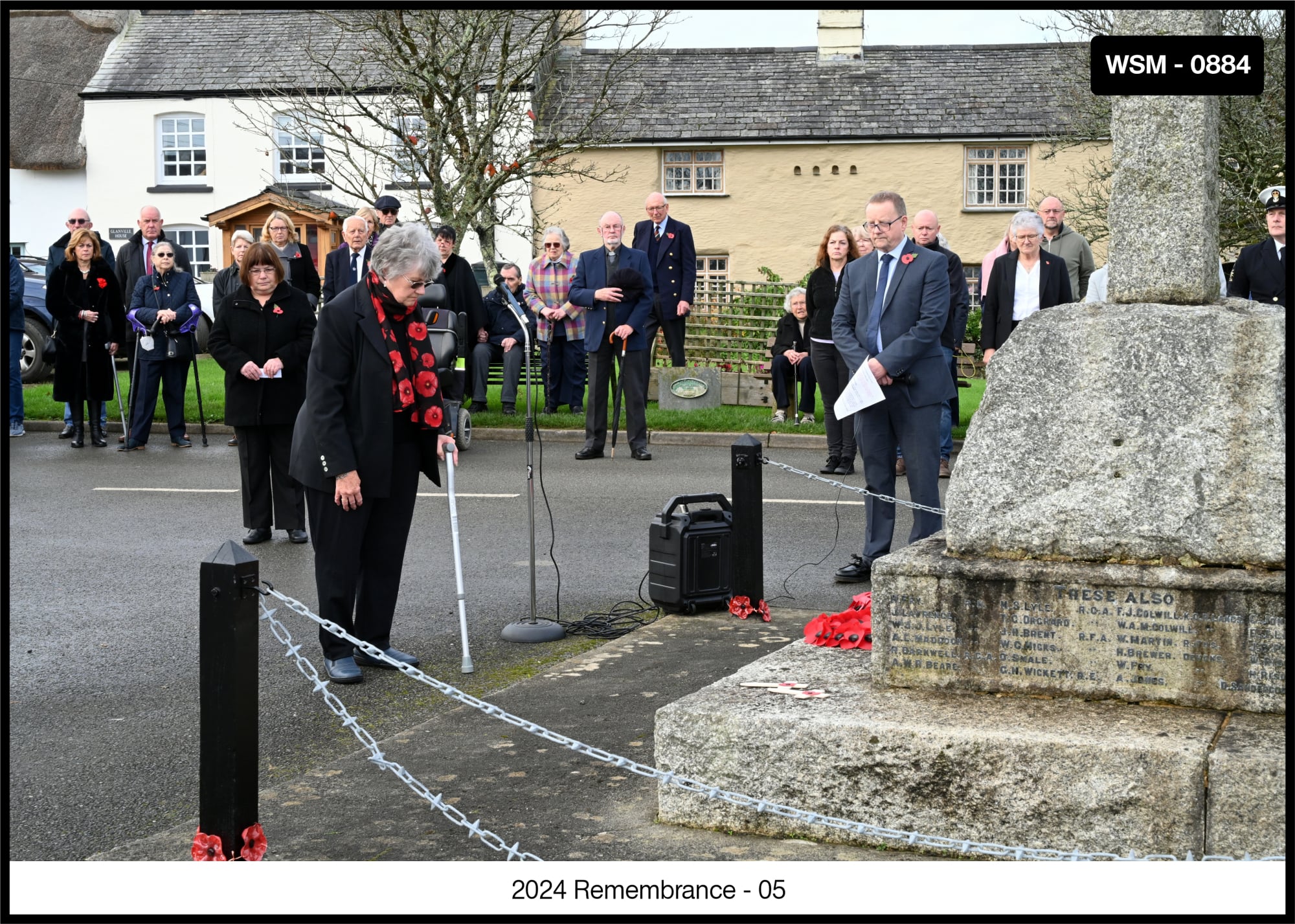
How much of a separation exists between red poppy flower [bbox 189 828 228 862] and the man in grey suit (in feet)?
16.0

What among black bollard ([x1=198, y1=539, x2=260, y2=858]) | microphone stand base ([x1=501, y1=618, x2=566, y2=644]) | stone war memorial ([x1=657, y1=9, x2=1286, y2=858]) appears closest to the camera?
black bollard ([x1=198, y1=539, x2=260, y2=858])

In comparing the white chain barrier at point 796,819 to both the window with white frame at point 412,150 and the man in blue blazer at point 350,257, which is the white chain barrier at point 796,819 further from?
the window with white frame at point 412,150

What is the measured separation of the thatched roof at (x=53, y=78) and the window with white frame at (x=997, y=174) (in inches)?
935

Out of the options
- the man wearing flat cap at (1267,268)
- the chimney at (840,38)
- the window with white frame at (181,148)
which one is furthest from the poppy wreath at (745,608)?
the window with white frame at (181,148)

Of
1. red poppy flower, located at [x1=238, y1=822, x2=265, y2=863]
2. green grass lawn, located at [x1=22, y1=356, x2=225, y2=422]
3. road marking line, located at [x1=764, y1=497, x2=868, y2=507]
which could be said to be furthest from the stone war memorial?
green grass lawn, located at [x1=22, y1=356, x2=225, y2=422]

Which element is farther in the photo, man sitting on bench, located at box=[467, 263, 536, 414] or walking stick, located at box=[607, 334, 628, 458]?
man sitting on bench, located at box=[467, 263, 536, 414]

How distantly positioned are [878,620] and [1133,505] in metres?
0.93

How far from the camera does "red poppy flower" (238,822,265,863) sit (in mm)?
4062

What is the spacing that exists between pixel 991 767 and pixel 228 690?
2225 millimetres

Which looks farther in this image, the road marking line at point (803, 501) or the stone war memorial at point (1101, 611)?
the road marking line at point (803, 501)

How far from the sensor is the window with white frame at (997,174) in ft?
120

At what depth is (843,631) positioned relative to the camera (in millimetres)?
5863

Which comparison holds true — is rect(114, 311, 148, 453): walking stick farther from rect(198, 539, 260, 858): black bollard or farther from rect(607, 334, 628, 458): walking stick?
rect(198, 539, 260, 858): black bollard

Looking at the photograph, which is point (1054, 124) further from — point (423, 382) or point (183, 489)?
point (423, 382)
